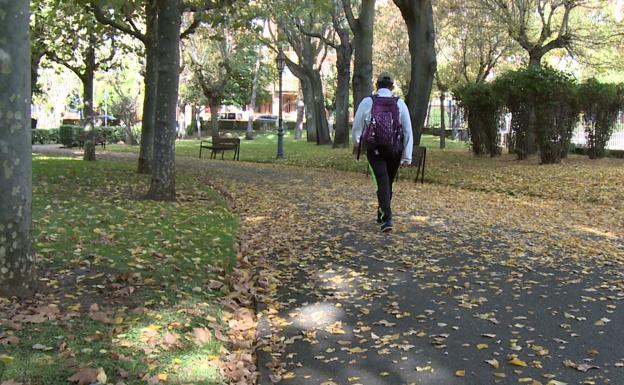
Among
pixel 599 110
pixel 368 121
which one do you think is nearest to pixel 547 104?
pixel 599 110

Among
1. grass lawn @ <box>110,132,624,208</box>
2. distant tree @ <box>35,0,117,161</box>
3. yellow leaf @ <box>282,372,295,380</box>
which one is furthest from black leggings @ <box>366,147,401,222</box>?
distant tree @ <box>35,0,117,161</box>

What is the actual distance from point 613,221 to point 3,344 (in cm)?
852

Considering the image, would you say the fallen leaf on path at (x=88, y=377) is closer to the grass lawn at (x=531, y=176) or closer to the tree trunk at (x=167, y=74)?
the tree trunk at (x=167, y=74)

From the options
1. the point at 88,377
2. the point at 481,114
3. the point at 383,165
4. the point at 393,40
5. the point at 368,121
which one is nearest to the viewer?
the point at 88,377

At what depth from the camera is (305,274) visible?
20.2 ft

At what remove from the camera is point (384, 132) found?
7371 millimetres

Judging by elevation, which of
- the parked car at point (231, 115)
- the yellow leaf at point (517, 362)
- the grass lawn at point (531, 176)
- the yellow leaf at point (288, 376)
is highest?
the parked car at point (231, 115)

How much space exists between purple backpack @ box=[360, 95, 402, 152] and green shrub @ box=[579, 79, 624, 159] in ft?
33.5

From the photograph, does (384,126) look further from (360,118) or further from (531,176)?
(531,176)

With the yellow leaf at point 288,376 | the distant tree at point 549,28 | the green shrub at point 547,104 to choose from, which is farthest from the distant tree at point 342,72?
the yellow leaf at point 288,376

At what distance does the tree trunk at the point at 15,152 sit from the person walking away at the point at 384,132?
406cm

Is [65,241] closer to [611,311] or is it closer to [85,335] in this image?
[85,335]

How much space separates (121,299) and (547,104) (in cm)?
1332

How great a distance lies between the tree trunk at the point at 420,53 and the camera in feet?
54.7
